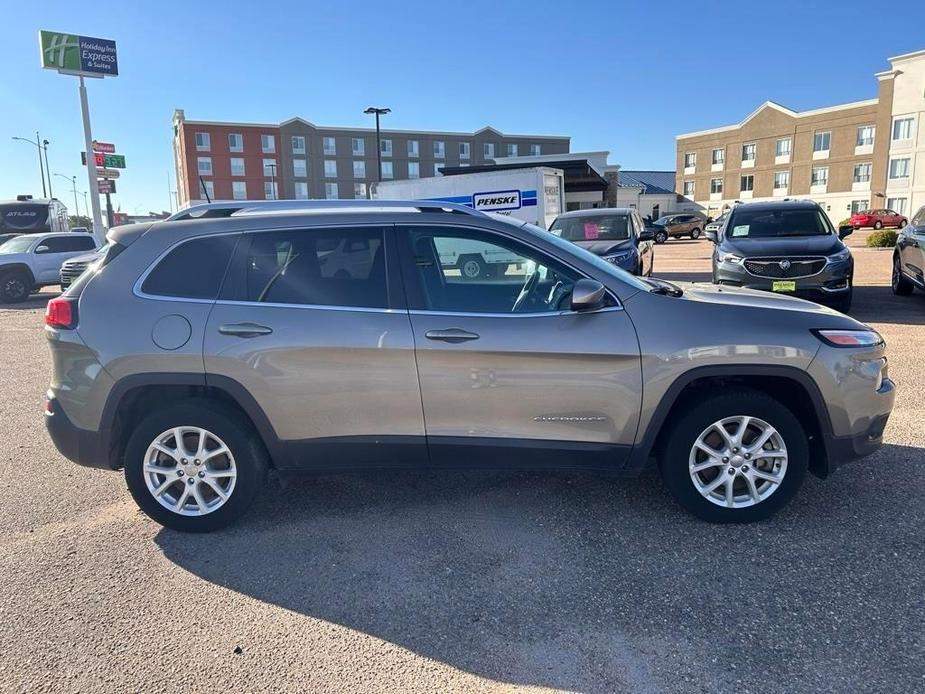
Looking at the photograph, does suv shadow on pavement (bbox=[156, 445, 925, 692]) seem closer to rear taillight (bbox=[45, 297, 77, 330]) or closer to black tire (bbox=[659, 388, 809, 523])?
black tire (bbox=[659, 388, 809, 523])

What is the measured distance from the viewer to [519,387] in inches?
135

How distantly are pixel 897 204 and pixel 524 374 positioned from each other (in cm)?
6246

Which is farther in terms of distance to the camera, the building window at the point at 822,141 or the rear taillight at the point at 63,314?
the building window at the point at 822,141

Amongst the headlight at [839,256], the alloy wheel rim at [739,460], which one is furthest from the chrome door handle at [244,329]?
the headlight at [839,256]

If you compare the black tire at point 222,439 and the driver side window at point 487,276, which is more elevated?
the driver side window at point 487,276

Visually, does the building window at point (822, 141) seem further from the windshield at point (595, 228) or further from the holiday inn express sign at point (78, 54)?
the holiday inn express sign at point (78, 54)

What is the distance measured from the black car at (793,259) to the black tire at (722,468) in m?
6.29

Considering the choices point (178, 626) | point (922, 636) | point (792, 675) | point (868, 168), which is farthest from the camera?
point (868, 168)

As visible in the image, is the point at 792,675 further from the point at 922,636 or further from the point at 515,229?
the point at 515,229

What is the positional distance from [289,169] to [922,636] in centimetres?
7711

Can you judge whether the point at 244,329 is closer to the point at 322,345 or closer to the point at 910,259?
the point at 322,345

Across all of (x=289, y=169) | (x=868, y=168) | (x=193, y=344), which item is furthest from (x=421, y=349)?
(x=289, y=169)

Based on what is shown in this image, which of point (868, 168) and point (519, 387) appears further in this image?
point (868, 168)

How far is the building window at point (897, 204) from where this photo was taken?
53.1 meters
